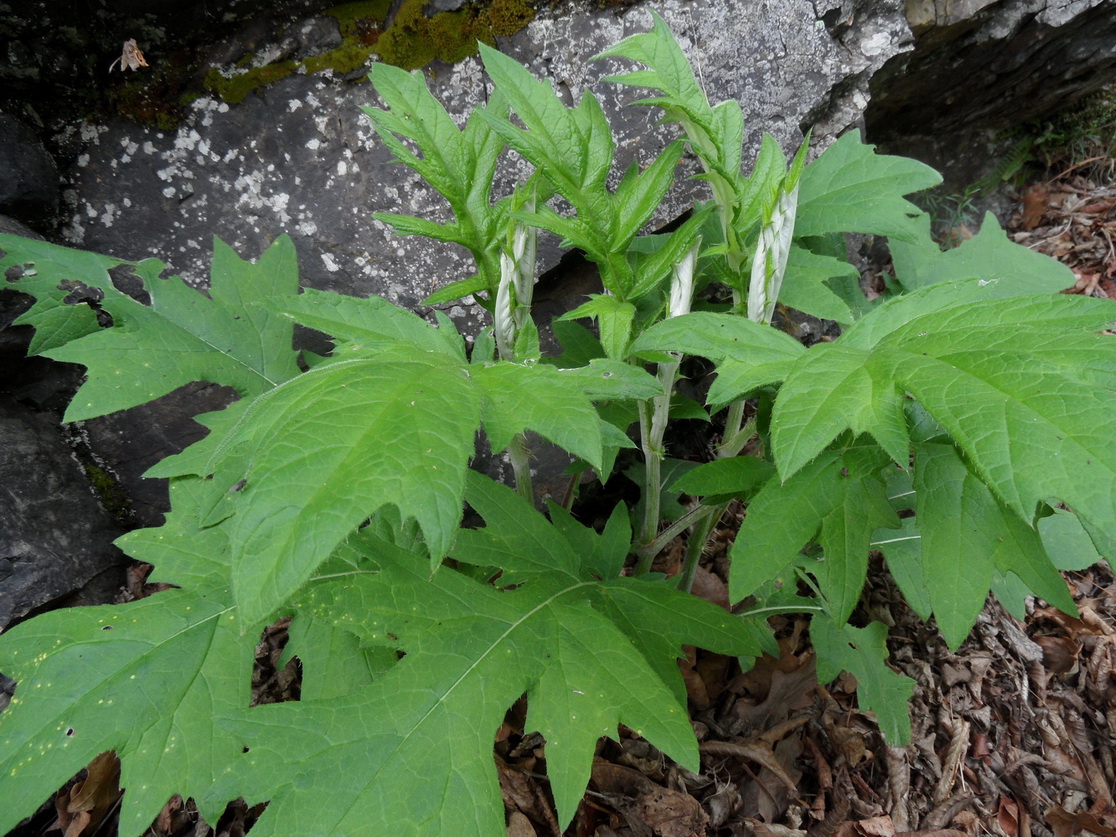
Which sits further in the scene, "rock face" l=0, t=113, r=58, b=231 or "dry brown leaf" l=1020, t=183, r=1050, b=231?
"dry brown leaf" l=1020, t=183, r=1050, b=231

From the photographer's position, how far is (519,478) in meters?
1.88

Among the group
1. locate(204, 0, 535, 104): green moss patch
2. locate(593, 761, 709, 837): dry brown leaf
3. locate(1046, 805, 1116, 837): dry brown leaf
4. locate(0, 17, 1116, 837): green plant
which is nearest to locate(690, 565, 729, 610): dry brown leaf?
locate(0, 17, 1116, 837): green plant

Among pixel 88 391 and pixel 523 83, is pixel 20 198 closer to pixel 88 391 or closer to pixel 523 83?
pixel 88 391

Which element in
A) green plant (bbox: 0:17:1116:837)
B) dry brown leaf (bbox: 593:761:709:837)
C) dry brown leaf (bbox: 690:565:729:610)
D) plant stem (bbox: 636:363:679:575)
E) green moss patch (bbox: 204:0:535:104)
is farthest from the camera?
dry brown leaf (bbox: 690:565:729:610)

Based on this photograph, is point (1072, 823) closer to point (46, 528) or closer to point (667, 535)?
point (667, 535)

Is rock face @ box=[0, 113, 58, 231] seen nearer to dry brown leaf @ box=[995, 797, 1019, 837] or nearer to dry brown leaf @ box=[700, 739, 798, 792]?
dry brown leaf @ box=[700, 739, 798, 792]

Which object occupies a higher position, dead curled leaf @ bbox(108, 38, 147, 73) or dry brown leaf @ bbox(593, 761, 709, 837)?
dead curled leaf @ bbox(108, 38, 147, 73)

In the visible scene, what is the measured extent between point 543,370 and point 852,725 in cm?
173

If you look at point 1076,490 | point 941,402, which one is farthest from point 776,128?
point 1076,490

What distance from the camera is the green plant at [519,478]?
3.32 feet

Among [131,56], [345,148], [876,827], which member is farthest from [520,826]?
[131,56]

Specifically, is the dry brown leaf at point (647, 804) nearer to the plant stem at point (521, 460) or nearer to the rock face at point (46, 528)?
the plant stem at point (521, 460)

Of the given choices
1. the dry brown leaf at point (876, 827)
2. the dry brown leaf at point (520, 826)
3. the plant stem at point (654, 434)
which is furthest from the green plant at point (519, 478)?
the dry brown leaf at point (520, 826)

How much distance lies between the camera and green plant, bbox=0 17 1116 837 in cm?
101
